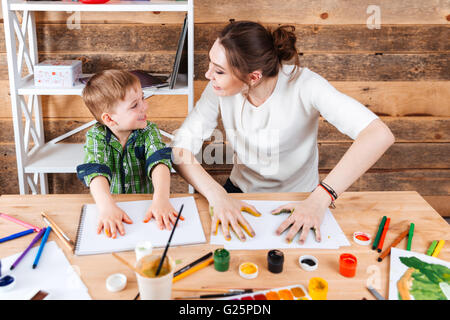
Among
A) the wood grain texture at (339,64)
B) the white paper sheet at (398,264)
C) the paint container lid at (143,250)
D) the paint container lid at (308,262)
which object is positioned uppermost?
the wood grain texture at (339,64)

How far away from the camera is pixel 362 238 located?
38.0 inches

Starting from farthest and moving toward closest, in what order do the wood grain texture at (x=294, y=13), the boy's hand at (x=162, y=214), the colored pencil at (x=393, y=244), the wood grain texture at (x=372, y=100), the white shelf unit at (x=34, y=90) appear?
the wood grain texture at (x=372, y=100) → the wood grain texture at (x=294, y=13) → the white shelf unit at (x=34, y=90) → the boy's hand at (x=162, y=214) → the colored pencil at (x=393, y=244)

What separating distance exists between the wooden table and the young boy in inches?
4.4

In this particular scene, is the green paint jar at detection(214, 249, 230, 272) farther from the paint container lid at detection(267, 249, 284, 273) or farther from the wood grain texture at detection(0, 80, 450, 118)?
the wood grain texture at detection(0, 80, 450, 118)

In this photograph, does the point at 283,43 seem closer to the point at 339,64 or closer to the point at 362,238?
the point at 362,238

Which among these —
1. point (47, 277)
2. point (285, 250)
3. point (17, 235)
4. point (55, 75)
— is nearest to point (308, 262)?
point (285, 250)

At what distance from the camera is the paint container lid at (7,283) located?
2.52 feet

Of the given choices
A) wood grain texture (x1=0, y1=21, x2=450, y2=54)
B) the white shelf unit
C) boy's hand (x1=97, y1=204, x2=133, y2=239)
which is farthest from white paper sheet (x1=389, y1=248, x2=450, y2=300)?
wood grain texture (x1=0, y1=21, x2=450, y2=54)

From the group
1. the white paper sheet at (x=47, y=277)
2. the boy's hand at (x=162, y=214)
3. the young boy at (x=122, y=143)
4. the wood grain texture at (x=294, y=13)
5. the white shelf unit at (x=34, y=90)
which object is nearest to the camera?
the white paper sheet at (x=47, y=277)

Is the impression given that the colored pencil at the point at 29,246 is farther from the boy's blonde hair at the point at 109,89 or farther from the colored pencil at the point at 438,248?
the colored pencil at the point at 438,248

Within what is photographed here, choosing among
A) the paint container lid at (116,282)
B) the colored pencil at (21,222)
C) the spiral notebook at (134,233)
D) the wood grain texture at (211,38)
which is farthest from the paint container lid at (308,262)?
the wood grain texture at (211,38)

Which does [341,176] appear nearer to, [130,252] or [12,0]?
[130,252]

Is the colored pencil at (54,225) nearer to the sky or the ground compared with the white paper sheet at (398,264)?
nearer to the sky

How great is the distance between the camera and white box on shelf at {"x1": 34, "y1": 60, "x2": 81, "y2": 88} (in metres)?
1.73
